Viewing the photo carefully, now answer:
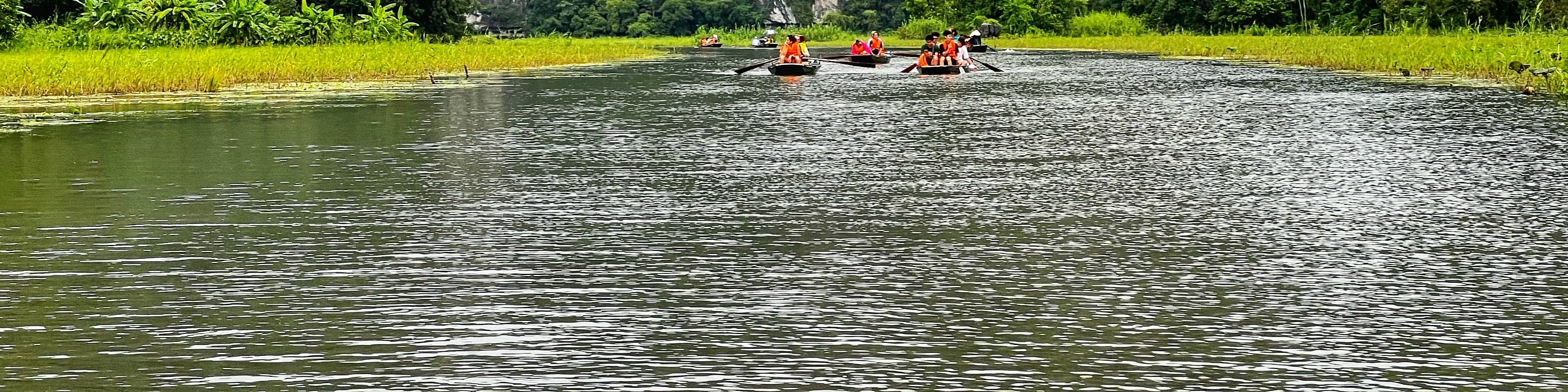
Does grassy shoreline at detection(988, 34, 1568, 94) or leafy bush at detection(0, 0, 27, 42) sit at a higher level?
leafy bush at detection(0, 0, 27, 42)

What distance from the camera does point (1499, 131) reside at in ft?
50.9

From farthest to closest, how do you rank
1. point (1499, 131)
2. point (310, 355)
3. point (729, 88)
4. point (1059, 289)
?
point (729, 88) → point (1499, 131) → point (1059, 289) → point (310, 355)

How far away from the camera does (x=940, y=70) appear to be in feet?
111

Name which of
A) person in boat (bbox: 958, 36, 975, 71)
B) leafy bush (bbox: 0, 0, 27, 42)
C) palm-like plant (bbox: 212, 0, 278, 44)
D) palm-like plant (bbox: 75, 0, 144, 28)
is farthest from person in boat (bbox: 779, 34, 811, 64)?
leafy bush (bbox: 0, 0, 27, 42)

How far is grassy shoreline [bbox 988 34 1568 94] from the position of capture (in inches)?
1048

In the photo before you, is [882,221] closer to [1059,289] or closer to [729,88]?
[1059,289]

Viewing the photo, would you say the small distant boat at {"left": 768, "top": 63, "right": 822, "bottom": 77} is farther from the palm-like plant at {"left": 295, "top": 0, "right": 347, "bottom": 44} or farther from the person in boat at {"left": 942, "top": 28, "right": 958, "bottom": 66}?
the palm-like plant at {"left": 295, "top": 0, "right": 347, "bottom": 44}

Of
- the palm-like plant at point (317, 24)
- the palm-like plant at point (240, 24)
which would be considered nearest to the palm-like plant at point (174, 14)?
the palm-like plant at point (240, 24)

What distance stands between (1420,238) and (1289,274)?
1.45 metres

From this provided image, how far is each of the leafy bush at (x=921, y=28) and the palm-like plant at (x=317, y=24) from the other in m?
46.2

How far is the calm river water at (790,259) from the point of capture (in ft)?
18.1

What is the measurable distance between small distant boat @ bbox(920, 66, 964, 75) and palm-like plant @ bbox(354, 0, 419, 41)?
16.6m

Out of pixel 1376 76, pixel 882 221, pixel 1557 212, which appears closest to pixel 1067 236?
pixel 882 221

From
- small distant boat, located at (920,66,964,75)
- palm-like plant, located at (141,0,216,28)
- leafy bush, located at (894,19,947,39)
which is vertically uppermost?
palm-like plant, located at (141,0,216,28)
